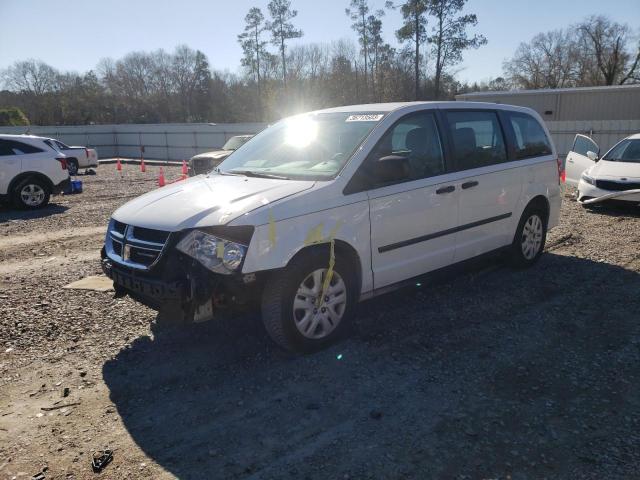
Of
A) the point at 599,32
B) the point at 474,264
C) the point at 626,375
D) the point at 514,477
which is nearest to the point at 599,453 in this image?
the point at 514,477

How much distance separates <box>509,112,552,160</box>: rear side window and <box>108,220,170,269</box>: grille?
13.3 feet

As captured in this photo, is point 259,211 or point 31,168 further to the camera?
point 31,168

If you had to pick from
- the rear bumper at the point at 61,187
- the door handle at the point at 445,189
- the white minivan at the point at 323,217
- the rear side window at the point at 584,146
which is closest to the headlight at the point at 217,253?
the white minivan at the point at 323,217

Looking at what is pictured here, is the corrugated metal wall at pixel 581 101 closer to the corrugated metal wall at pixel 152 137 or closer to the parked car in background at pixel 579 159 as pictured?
the parked car in background at pixel 579 159

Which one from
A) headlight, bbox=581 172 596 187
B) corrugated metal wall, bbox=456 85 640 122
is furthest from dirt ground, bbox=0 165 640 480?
corrugated metal wall, bbox=456 85 640 122

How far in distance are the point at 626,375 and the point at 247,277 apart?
2.74 meters

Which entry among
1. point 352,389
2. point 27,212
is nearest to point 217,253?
point 352,389

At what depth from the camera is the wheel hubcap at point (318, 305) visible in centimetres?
381

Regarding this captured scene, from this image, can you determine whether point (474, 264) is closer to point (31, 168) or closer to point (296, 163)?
point (296, 163)

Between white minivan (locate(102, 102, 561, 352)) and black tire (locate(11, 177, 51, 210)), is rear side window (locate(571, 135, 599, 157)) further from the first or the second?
black tire (locate(11, 177, 51, 210))

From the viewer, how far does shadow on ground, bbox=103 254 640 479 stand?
2.73 metres

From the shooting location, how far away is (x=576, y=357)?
388cm

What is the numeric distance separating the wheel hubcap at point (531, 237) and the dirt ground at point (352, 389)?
1.46 feet

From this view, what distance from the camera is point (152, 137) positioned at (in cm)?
3212
